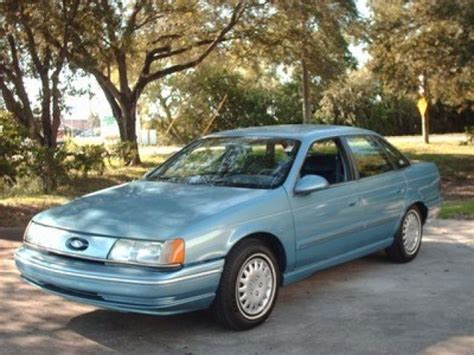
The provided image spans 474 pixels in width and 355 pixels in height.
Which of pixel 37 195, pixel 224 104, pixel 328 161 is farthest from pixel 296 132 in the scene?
pixel 224 104

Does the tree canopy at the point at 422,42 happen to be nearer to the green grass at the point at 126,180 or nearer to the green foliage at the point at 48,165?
the green grass at the point at 126,180

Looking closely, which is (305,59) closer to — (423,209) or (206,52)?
(206,52)

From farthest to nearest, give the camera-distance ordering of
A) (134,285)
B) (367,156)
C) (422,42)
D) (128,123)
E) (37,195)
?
1. (128,123)
2. (422,42)
3. (37,195)
4. (367,156)
5. (134,285)

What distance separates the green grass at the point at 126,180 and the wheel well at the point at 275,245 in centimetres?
539

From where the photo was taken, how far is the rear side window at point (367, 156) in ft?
21.5

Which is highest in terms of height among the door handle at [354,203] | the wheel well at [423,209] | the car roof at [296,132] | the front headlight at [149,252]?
the car roof at [296,132]

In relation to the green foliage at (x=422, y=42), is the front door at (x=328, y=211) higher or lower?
lower

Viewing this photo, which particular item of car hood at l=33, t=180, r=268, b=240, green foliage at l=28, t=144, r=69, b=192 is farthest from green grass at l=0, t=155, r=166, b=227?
car hood at l=33, t=180, r=268, b=240

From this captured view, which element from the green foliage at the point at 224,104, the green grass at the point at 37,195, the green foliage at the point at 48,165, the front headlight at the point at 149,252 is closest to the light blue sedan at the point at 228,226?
the front headlight at the point at 149,252

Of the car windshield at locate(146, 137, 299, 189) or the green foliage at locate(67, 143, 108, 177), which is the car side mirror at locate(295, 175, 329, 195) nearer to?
the car windshield at locate(146, 137, 299, 189)

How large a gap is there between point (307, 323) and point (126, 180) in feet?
36.7

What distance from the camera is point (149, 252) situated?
4.59 metres

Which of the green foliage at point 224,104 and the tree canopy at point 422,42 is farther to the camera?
the green foliage at point 224,104

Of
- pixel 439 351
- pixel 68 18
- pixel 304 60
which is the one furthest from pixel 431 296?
pixel 304 60
